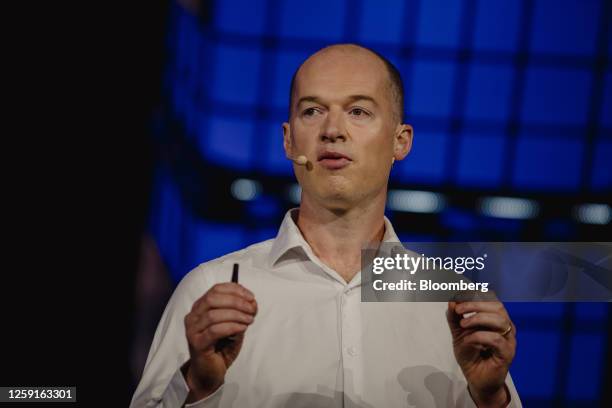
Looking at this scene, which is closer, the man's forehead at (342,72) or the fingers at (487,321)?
the fingers at (487,321)

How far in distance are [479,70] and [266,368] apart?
1165 millimetres

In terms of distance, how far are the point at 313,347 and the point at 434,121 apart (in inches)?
36.5

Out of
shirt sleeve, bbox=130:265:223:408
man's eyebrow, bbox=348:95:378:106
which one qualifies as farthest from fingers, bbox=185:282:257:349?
man's eyebrow, bbox=348:95:378:106

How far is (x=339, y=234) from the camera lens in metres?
1.74

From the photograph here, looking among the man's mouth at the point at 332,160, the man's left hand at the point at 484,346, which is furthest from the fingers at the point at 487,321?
the man's mouth at the point at 332,160

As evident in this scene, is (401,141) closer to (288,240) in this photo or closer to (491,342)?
(288,240)

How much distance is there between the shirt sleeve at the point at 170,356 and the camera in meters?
1.54

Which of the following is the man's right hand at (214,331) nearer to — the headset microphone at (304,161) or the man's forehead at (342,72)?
the headset microphone at (304,161)

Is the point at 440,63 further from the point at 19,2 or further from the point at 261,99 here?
the point at 19,2

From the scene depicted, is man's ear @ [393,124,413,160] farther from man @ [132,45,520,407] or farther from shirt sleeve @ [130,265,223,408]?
shirt sleeve @ [130,265,223,408]

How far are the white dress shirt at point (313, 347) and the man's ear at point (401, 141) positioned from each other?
0.31m

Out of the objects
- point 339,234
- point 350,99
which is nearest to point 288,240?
point 339,234

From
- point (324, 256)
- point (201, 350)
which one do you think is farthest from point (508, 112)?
point (201, 350)

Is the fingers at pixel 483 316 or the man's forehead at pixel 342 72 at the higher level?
the man's forehead at pixel 342 72
